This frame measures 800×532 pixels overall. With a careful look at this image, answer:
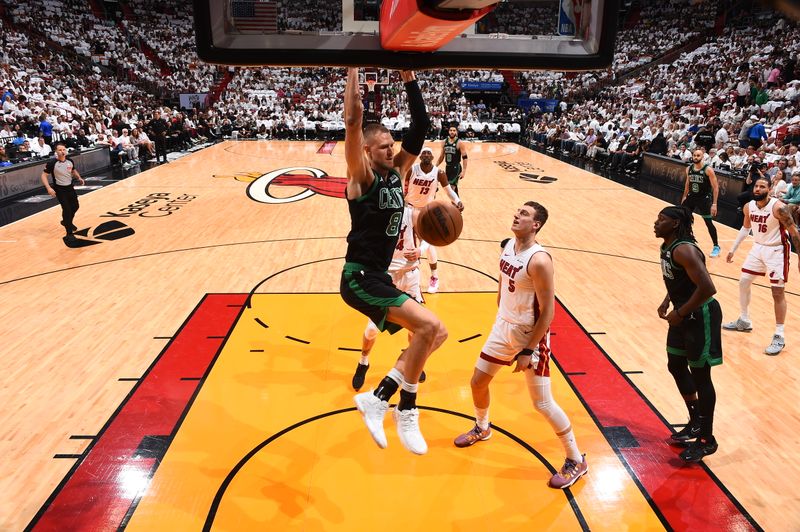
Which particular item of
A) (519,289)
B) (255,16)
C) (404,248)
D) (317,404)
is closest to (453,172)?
(404,248)

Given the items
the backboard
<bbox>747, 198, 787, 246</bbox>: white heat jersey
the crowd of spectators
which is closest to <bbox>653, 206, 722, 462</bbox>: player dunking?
the backboard

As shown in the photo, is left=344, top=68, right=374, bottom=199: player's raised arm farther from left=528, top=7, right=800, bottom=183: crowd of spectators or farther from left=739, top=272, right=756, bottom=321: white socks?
left=528, top=7, right=800, bottom=183: crowd of spectators

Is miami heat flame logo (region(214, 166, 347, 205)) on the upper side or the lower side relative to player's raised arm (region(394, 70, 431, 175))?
lower

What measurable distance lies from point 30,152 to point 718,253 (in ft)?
50.3

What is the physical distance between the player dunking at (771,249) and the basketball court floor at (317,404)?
427 millimetres

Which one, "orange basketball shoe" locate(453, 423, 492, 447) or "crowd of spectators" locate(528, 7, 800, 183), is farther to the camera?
"crowd of spectators" locate(528, 7, 800, 183)

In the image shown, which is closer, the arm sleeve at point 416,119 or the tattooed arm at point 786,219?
the arm sleeve at point 416,119

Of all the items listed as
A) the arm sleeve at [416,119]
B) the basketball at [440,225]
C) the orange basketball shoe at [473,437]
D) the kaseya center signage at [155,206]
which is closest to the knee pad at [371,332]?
the orange basketball shoe at [473,437]

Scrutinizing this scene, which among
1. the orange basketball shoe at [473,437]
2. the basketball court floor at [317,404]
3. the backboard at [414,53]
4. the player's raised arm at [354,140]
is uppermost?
the backboard at [414,53]

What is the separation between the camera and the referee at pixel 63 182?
9062 millimetres

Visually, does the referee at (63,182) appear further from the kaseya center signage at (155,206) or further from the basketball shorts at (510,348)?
the basketball shorts at (510,348)

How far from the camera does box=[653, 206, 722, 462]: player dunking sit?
151 inches

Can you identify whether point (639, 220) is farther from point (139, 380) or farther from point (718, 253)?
point (139, 380)

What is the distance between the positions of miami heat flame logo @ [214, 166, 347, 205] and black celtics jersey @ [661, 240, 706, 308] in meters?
9.69
